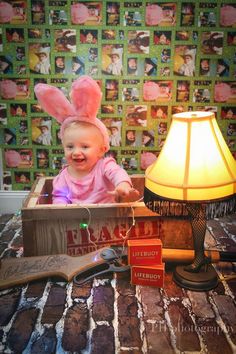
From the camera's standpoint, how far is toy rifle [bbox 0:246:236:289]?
1.35m

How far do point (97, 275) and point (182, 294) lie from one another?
31 cm

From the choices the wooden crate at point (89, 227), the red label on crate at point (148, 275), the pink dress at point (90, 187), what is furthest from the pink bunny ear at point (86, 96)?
the red label on crate at point (148, 275)

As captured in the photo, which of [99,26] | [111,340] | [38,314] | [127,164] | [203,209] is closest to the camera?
[111,340]

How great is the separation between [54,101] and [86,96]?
149mm

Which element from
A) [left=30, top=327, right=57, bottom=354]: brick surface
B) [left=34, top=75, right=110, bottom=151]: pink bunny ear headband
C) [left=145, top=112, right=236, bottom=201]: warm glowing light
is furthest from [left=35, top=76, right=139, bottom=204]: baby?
[left=30, top=327, right=57, bottom=354]: brick surface

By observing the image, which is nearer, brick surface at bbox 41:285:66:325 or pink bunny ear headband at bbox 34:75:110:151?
brick surface at bbox 41:285:66:325

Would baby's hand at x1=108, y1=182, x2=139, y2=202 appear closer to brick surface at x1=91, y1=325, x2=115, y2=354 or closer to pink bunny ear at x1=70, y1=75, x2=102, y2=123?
pink bunny ear at x1=70, y1=75, x2=102, y2=123

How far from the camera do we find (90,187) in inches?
68.1

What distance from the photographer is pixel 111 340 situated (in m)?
1.07

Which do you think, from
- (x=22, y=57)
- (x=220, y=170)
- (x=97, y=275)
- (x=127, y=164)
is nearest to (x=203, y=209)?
(x=220, y=170)

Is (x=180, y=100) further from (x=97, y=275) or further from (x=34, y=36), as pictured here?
(x=97, y=275)

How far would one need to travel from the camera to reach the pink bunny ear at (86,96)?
1.51 meters

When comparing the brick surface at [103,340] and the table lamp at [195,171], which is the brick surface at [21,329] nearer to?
the brick surface at [103,340]

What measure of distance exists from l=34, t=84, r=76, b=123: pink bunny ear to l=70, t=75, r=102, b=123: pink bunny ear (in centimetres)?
4
